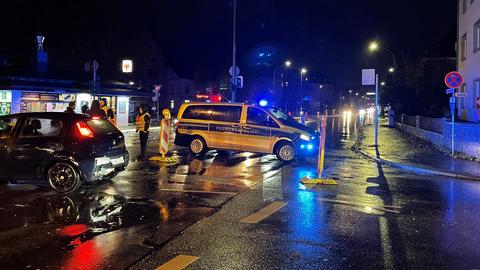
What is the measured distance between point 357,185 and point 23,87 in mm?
20869

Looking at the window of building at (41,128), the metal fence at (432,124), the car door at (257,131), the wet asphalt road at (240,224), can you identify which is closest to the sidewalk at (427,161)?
the wet asphalt road at (240,224)

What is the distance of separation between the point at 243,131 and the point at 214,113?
4.29 ft

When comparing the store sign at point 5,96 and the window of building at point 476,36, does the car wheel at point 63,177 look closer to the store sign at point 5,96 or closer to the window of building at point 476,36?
the store sign at point 5,96

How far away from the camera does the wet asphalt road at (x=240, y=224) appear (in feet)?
17.9

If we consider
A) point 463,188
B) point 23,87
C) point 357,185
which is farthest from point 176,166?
point 23,87

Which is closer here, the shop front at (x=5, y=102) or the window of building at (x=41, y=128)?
the window of building at (x=41, y=128)

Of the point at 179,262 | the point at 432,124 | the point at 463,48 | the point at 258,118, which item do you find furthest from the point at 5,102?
the point at 463,48

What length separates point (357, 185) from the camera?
10.8 metres

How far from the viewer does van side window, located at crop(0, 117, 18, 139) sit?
964 cm

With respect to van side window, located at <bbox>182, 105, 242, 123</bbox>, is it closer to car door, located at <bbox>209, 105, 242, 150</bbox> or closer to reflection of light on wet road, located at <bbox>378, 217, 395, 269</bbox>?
car door, located at <bbox>209, 105, 242, 150</bbox>

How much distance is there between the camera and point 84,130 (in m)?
9.49

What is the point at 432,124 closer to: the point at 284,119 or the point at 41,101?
the point at 284,119

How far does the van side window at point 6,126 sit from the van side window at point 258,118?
25.2ft

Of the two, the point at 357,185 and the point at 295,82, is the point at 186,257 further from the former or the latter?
the point at 295,82
